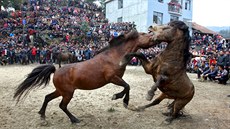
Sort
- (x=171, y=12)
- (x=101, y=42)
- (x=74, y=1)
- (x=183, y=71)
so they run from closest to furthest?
(x=183, y=71)
(x=101, y=42)
(x=171, y=12)
(x=74, y=1)

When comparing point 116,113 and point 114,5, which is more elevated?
point 114,5

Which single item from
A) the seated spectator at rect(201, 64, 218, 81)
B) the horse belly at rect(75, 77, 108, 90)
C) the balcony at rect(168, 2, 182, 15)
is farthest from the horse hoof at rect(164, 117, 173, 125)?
the balcony at rect(168, 2, 182, 15)

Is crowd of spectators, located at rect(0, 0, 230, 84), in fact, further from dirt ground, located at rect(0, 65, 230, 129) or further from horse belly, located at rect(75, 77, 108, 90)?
horse belly, located at rect(75, 77, 108, 90)

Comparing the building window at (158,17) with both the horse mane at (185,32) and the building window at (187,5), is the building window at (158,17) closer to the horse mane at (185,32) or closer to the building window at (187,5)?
the building window at (187,5)

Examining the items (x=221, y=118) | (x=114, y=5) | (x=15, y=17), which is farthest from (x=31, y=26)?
(x=221, y=118)

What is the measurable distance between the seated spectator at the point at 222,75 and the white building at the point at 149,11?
23.2m

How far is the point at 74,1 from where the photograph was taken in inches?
1775

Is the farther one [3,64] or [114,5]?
[114,5]

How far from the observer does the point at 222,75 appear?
50.2ft

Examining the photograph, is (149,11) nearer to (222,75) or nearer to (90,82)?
(222,75)

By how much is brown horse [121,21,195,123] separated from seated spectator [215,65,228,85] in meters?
9.58

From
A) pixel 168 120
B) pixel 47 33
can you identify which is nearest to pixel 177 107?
pixel 168 120

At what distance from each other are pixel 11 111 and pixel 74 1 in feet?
129

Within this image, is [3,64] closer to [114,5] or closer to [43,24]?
[43,24]
